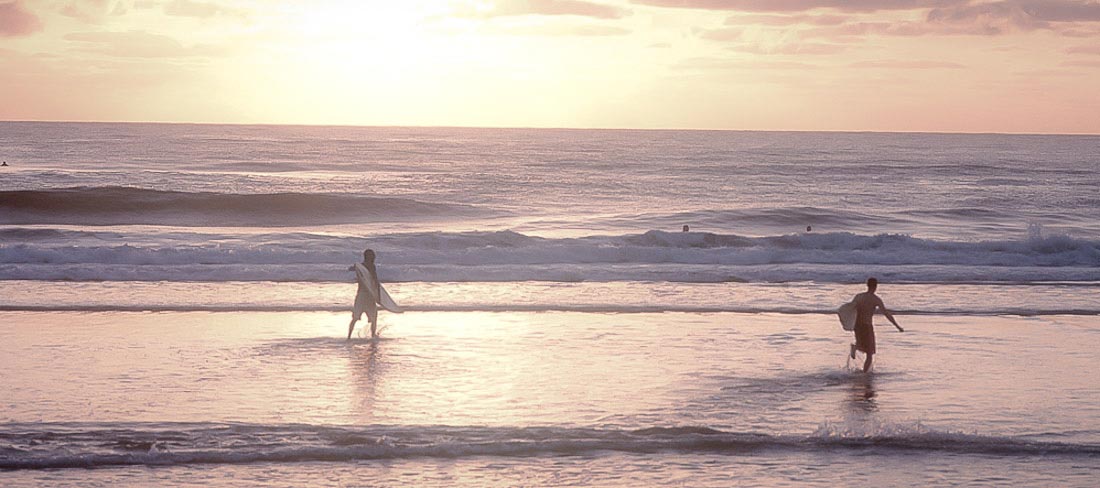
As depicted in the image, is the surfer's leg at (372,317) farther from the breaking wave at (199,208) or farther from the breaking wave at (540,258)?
the breaking wave at (199,208)

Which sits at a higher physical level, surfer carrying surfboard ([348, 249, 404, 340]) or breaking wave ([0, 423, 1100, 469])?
surfer carrying surfboard ([348, 249, 404, 340])

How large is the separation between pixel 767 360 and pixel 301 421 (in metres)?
6.23

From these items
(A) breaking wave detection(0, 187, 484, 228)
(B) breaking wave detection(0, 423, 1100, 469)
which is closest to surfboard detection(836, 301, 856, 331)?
(B) breaking wave detection(0, 423, 1100, 469)

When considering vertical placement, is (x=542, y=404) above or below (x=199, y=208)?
below

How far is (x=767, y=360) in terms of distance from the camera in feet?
47.6

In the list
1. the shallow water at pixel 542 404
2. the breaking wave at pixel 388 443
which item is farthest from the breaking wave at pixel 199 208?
the breaking wave at pixel 388 443

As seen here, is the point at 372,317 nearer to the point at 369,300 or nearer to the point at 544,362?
the point at 369,300

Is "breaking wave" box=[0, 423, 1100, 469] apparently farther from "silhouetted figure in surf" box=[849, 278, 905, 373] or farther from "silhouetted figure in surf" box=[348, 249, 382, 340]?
"silhouetted figure in surf" box=[348, 249, 382, 340]

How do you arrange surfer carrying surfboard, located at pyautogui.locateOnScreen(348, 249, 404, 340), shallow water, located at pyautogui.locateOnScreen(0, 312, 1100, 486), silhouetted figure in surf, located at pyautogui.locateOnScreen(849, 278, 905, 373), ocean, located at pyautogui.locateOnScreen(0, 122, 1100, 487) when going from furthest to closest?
1. surfer carrying surfboard, located at pyautogui.locateOnScreen(348, 249, 404, 340)
2. silhouetted figure in surf, located at pyautogui.locateOnScreen(849, 278, 905, 373)
3. ocean, located at pyautogui.locateOnScreen(0, 122, 1100, 487)
4. shallow water, located at pyautogui.locateOnScreen(0, 312, 1100, 486)

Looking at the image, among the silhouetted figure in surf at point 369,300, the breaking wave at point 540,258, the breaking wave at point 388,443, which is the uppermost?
the silhouetted figure in surf at point 369,300

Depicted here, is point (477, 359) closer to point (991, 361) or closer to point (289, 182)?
point (991, 361)

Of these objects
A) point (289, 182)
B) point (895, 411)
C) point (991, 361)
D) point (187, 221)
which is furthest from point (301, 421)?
point (289, 182)

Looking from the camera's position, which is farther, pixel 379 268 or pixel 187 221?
pixel 187 221

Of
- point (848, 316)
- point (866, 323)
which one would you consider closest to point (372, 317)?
point (848, 316)
